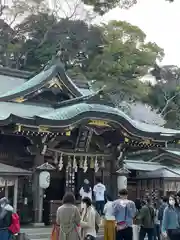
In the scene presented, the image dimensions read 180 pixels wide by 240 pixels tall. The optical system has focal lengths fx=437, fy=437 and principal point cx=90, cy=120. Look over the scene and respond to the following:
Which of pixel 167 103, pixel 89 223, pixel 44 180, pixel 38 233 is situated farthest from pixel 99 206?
pixel 167 103

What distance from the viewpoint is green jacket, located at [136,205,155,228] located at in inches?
446

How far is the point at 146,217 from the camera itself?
37.1ft

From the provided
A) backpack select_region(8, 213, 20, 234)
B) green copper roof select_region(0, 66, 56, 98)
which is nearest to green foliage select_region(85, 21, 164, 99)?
green copper roof select_region(0, 66, 56, 98)

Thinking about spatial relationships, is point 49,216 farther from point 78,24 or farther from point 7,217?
point 78,24

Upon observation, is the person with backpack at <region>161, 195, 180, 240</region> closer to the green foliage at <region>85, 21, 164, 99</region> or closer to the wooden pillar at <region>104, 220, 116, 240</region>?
the wooden pillar at <region>104, 220, 116, 240</region>

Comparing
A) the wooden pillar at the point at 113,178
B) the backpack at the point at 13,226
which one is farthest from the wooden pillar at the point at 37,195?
the backpack at the point at 13,226

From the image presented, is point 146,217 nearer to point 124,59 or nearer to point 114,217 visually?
point 114,217

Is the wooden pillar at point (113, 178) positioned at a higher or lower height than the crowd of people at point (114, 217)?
higher

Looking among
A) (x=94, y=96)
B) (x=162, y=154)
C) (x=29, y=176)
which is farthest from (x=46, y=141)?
(x=162, y=154)

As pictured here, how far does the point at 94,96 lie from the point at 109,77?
1890 centimetres

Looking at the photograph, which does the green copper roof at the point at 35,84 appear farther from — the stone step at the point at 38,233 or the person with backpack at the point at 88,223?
the person with backpack at the point at 88,223

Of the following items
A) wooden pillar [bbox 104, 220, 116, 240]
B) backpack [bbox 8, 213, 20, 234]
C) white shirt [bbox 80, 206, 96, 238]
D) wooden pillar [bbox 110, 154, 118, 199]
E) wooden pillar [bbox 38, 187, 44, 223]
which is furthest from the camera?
wooden pillar [bbox 110, 154, 118, 199]

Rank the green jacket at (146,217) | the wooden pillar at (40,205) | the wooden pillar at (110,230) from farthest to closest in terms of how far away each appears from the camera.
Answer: the wooden pillar at (40,205) → the wooden pillar at (110,230) → the green jacket at (146,217)

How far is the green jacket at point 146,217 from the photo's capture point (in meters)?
11.3
